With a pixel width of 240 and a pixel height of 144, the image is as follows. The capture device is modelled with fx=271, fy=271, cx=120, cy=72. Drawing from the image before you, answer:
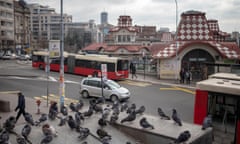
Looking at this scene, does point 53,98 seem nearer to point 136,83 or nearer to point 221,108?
point 136,83

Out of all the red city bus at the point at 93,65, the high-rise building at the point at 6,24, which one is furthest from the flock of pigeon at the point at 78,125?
the high-rise building at the point at 6,24

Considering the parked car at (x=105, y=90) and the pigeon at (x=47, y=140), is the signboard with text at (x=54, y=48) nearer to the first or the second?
the parked car at (x=105, y=90)

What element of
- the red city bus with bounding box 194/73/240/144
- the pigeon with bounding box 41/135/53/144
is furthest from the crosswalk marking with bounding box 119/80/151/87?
the pigeon with bounding box 41/135/53/144

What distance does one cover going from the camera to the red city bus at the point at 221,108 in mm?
10719

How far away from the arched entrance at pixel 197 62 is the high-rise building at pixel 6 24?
173 ft

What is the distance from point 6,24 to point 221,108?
68.3 metres

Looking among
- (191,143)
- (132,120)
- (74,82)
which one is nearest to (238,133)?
(191,143)

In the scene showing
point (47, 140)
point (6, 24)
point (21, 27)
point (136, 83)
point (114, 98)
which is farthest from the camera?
point (21, 27)

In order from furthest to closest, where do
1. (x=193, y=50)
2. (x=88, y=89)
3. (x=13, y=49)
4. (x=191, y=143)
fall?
1. (x=13, y=49)
2. (x=193, y=50)
3. (x=88, y=89)
4. (x=191, y=143)

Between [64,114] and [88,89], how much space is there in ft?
24.6

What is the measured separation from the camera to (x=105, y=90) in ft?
65.4

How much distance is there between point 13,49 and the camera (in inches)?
2916

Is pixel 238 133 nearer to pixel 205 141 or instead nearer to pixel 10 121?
pixel 205 141

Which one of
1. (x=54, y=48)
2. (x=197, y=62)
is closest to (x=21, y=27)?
(x=197, y=62)
